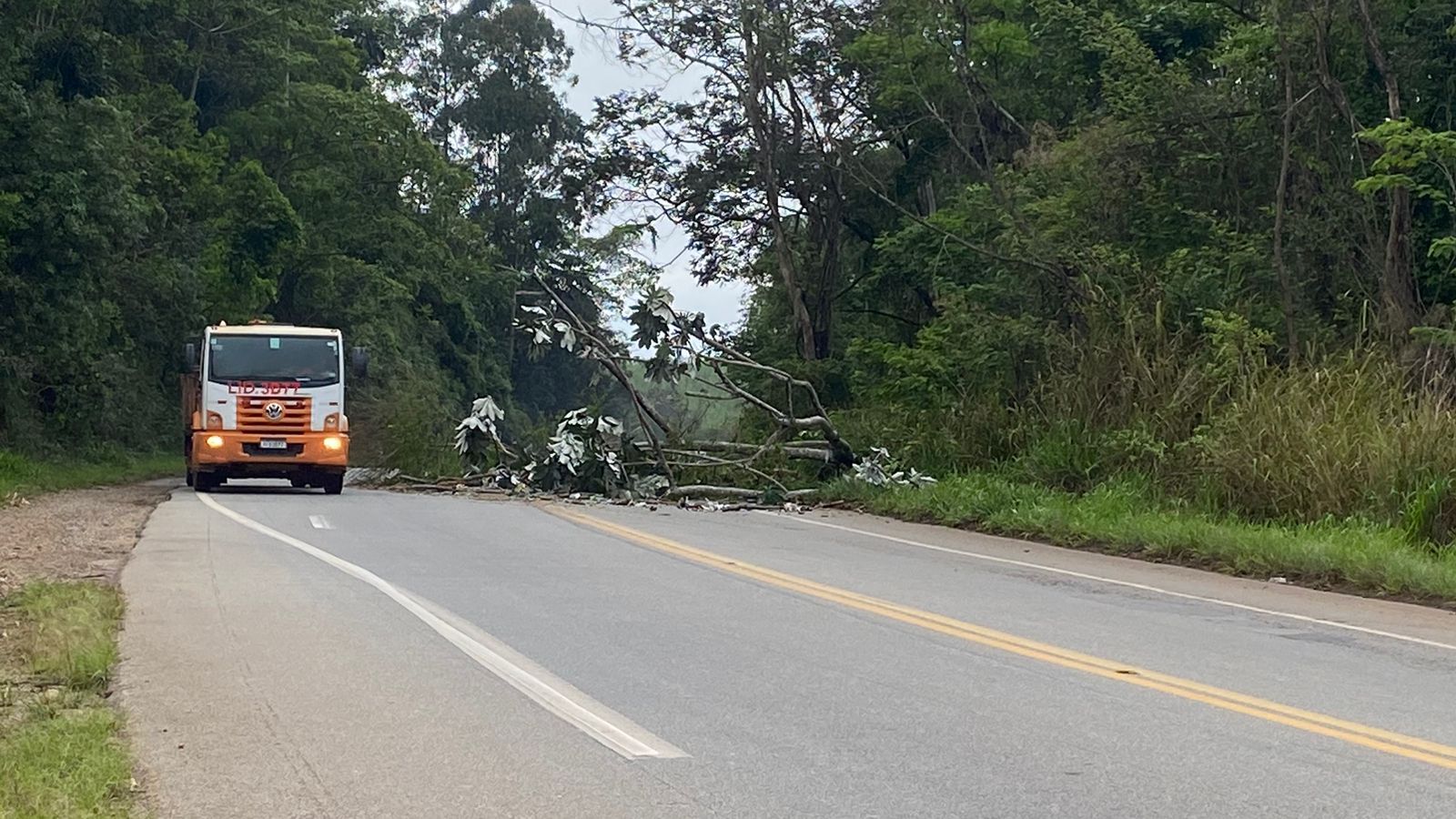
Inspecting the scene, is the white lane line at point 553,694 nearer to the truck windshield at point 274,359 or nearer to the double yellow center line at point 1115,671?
the double yellow center line at point 1115,671

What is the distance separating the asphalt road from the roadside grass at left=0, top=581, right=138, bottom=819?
6.9 inches

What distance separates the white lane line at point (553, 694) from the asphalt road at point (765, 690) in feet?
0.09

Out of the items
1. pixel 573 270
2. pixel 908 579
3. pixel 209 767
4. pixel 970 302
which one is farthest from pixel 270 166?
pixel 209 767

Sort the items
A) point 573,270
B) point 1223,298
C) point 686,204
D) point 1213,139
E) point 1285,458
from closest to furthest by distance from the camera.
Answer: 1. point 1285,458
2. point 1223,298
3. point 1213,139
4. point 686,204
5. point 573,270

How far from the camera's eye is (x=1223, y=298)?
71.9 ft

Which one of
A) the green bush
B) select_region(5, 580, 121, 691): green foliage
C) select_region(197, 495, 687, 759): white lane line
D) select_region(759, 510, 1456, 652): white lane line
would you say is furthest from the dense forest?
select_region(5, 580, 121, 691): green foliage

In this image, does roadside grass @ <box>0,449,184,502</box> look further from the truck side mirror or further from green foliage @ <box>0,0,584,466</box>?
the truck side mirror

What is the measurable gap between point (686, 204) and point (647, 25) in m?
5.12

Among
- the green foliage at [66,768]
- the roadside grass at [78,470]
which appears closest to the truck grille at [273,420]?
the roadside grass at [78,470]

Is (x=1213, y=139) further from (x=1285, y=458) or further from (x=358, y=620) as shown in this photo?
(x=358, y=620)

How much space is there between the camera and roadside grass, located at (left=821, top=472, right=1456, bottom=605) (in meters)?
13.1

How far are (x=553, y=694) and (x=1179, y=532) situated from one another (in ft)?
30.1

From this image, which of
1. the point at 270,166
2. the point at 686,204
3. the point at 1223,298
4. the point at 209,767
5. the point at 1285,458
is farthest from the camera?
the point at 270,166

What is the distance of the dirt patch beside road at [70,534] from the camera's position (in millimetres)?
13852
